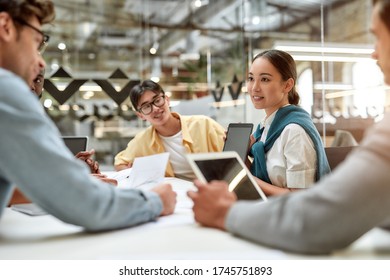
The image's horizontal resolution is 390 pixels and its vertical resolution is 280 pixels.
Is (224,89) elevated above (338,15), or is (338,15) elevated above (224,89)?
(338,15)

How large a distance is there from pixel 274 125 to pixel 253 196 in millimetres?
648

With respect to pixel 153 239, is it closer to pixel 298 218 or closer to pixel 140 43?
pixel 298 218

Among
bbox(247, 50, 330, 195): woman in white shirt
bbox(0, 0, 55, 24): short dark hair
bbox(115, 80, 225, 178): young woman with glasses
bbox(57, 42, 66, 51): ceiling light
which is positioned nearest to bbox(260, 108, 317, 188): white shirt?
bbox(247, 50, 330, 195): woman in white shirt

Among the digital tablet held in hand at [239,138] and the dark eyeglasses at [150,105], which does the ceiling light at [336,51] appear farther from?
the digital tablet held in hand at [239,138]

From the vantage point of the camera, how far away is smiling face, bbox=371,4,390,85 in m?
0.81

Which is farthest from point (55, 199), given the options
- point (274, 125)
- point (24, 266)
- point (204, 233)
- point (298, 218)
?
point (274, 125)

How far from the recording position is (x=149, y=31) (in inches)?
237

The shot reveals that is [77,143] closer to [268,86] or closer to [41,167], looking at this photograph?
[268,86]

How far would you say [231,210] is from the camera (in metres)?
0.89

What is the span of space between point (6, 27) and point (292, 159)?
3.29 feet

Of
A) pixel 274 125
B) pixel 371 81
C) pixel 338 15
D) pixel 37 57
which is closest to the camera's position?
pixel 37 57

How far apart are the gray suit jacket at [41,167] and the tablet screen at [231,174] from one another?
0.22 metres

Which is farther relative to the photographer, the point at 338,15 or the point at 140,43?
the point at 140,43

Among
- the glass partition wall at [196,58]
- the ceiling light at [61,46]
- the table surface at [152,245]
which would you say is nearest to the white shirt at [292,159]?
the table surface at [152,245]
